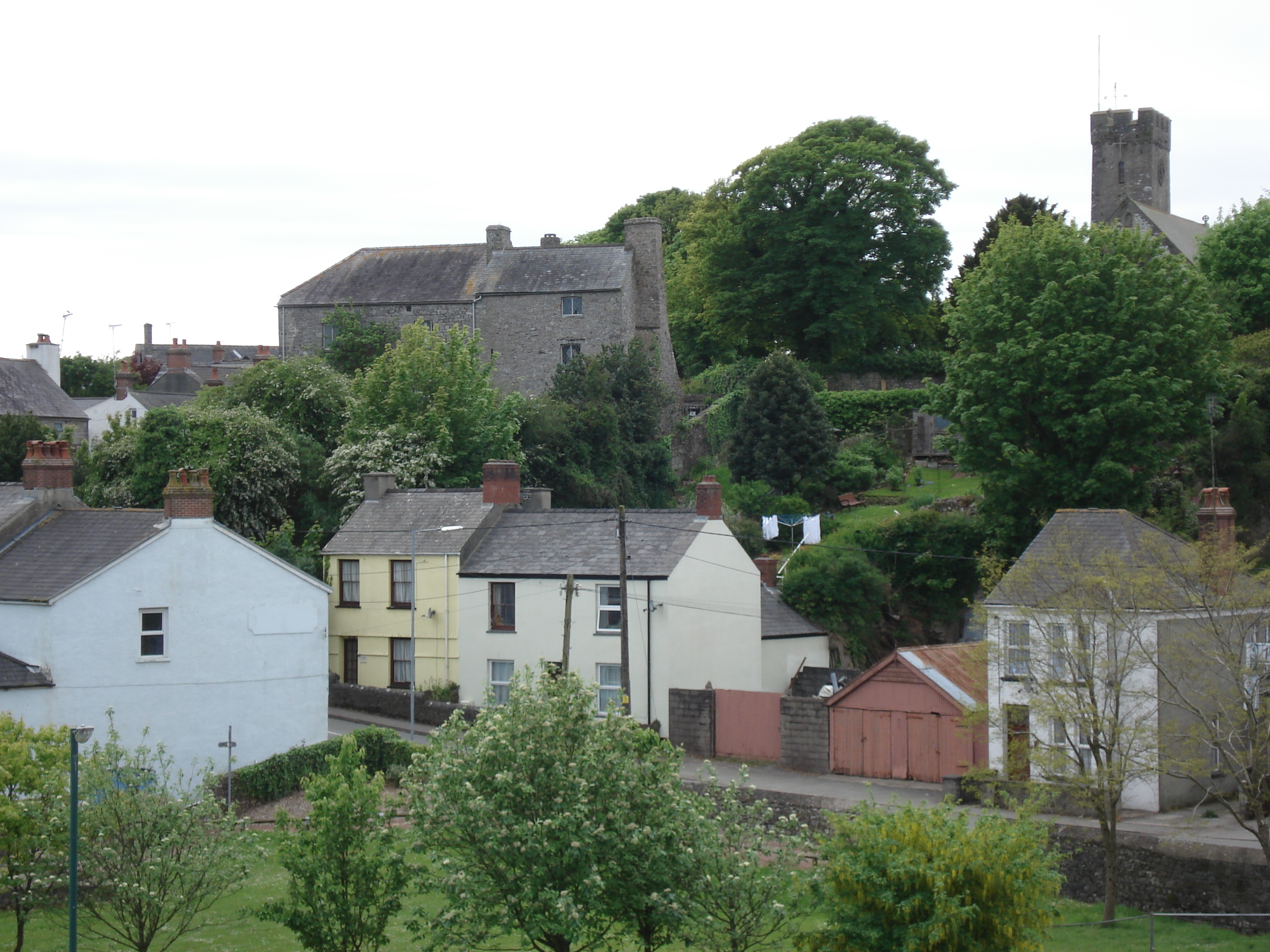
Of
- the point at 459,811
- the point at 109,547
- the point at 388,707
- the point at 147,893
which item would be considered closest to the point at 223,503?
the point at 388,707

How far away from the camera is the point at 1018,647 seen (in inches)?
968

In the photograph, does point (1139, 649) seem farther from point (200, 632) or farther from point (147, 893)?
point (200, 632)

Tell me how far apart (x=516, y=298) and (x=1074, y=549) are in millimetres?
38928

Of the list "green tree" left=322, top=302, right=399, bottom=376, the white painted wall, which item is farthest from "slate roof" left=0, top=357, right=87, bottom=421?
the white painted wall

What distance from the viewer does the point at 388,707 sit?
3925 cm

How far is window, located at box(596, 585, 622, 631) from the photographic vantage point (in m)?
36.2

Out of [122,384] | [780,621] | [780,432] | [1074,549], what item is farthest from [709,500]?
[122,384]

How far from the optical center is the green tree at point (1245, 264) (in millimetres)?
50906

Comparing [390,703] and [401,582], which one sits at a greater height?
[401,582]

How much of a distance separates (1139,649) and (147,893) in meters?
17.3

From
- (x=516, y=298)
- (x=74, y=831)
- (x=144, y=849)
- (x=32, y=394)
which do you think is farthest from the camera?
(x=32, y=394)

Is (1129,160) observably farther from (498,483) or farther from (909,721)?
(909,721)

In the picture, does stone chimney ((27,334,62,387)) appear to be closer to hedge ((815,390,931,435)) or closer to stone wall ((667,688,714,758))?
hedge ((815,390,931,435))

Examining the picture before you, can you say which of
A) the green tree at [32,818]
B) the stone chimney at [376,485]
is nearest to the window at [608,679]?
the stone chimney at [376,485]
